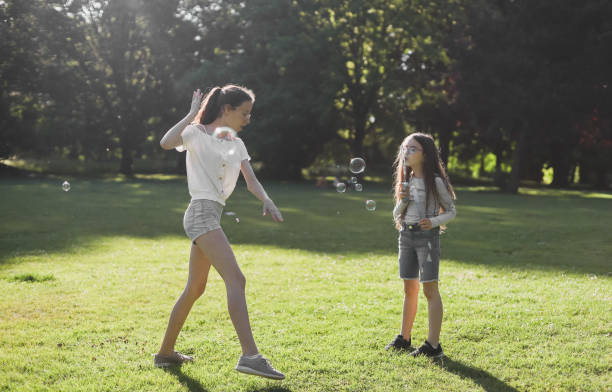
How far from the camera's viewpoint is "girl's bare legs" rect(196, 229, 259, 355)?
439cm

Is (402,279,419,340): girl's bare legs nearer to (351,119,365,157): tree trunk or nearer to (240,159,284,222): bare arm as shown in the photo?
(240,159,284,222): bare arm

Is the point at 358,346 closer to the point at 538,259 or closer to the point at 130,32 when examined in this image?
the point at 538,259

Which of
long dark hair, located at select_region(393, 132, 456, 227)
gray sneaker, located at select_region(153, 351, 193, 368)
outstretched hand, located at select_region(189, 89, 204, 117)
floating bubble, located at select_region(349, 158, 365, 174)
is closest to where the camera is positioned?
outstretched hand, located at select_region(189, 89, 204, 117)

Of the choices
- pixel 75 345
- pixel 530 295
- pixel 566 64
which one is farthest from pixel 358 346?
pixel 566 64

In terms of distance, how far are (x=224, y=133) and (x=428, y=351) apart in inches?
110

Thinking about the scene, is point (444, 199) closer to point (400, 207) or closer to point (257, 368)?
point (400, 207)

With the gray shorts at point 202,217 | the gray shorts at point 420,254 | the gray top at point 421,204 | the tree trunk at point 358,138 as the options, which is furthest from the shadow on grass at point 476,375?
the tree trunk at point 358,138

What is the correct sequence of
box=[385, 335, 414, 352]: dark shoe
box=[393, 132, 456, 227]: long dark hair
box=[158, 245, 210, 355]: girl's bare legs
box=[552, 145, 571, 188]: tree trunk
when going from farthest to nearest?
1. box=[552, 145, 571, 188]: tree trunk
2. box=[385, 335, 414, 352]: dark shoe
3. box=[393, 132, 456, 227]: long dark hair
4. box=[158, 245, 210, 355]: girl's bare legs

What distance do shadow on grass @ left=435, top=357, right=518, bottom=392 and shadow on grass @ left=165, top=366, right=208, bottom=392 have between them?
217 centimetres

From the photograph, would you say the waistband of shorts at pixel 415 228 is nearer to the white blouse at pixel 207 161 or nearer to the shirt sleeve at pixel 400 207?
the shirt sleeve at pixel 400 207

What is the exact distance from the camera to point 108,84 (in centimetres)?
4375

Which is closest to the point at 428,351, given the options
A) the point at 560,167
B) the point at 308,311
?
the point at 308,311

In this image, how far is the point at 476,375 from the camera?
4.82m

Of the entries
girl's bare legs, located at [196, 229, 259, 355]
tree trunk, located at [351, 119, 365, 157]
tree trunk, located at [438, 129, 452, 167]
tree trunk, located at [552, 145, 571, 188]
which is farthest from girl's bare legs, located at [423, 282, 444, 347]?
tree trunk, located at [552, 145, 571, 188]
